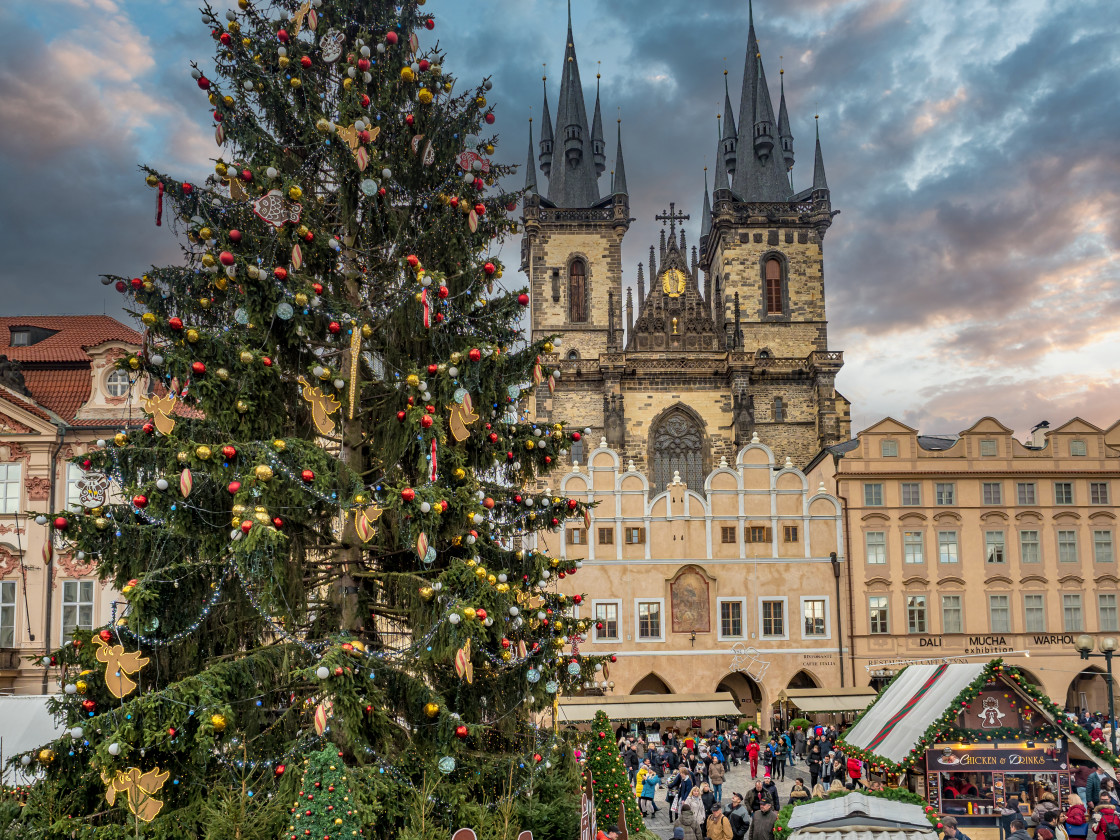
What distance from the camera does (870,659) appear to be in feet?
111

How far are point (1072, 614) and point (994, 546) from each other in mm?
3370

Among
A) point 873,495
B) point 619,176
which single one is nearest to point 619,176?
point 619,176

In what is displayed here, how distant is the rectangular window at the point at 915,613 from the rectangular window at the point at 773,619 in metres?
4.19

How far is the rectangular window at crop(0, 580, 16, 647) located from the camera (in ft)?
79.5

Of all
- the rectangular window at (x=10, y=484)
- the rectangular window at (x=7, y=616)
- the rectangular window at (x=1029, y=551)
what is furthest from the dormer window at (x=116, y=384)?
the rectangular window at (x=1029, y=551)

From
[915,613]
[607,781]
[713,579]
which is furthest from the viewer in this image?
[915,613]

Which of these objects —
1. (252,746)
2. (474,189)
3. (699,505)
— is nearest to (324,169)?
(474,189)

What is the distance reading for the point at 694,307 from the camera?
5081 cm

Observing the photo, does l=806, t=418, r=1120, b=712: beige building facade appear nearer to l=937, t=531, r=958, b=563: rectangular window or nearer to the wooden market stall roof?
l=937, t=531, r=958, b=563: rectangular window

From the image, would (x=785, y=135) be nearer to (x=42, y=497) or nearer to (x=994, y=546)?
(x=994, y=546)

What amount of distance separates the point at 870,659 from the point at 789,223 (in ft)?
85.6

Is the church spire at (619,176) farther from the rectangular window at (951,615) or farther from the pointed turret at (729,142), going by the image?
the rectangular window at (951,615)

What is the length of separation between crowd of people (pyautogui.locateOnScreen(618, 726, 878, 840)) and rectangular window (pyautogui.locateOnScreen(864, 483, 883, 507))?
26.5ft

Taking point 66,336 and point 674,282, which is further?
point 674,282
